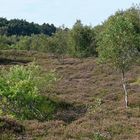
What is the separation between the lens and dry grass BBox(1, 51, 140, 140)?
22.9 m

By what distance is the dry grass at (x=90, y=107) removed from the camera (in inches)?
900

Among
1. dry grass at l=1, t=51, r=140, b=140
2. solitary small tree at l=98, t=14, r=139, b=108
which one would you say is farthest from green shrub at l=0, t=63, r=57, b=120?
solitary small tree at l=98, t=14, r=139, b=108

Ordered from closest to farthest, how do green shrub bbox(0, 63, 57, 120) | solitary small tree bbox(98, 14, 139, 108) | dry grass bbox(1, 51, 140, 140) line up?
dry grass bbox(1, 51, 140, 140) → green shrub bbox(0, 63, 57, 120) → solitary small tree bbox(98, 14, 139, 108)

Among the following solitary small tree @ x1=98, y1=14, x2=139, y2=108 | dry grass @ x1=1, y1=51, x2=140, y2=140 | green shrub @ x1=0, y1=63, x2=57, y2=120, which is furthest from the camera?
solitary small tree @ x1=98, y1=14, x2=139, y2=108

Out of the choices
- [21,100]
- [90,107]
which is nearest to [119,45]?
[90,107]

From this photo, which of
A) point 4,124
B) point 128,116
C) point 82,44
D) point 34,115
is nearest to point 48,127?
point 4,124

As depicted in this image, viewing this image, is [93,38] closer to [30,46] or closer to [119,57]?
[30,46]

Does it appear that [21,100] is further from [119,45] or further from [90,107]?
[119,45]

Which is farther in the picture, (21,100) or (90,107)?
(90,107)

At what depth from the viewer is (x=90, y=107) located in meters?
37.1

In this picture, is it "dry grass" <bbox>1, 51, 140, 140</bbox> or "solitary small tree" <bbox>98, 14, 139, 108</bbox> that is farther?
"solitary small tree" <bbox>98, 14, 139, 108</bbox>

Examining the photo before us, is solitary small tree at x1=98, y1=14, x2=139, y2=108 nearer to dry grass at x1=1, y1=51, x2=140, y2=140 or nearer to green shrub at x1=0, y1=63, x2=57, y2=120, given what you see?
dry grass at x1=1, y1=51, x2=140, y2=140

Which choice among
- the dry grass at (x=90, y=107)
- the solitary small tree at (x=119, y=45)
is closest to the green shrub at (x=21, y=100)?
the dry grass at (x=90, y=107)

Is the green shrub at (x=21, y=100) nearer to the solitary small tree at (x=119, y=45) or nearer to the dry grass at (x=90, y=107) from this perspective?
the dry grass at (x=90, y=107)
